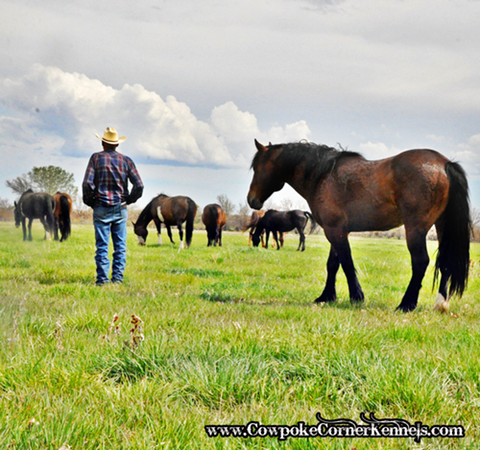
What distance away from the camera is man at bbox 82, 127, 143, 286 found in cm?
693

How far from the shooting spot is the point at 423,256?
5371 millimetres

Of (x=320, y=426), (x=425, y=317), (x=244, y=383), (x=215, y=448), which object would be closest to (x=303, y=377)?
(x=244, y=383)

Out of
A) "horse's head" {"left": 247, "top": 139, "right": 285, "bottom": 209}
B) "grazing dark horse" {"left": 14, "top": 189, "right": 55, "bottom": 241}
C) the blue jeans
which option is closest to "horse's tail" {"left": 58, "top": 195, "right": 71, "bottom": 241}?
the blue jeans

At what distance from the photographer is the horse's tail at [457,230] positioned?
209 inches

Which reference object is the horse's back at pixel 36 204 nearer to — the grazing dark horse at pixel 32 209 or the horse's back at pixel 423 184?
the grazing dark horse at pixel 32 209

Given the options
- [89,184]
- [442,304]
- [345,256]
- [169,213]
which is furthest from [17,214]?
[169,213]

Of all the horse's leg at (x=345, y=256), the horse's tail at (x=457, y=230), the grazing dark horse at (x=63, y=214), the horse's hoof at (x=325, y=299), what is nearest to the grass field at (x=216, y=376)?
the horse's tail at (x=457, y=230)

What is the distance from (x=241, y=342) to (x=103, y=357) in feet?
3.42

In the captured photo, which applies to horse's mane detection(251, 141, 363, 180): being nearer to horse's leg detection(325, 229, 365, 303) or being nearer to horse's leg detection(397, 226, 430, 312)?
horse's leg detection(325, 229, 365, 303)

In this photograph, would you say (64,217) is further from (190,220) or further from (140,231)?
(190,220)

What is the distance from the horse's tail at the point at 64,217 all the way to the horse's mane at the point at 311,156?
8483 millimetres

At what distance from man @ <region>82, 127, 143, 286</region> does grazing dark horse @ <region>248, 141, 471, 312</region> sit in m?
2.27

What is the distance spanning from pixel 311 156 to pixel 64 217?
10008 millimetres

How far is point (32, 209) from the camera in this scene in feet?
11.0
